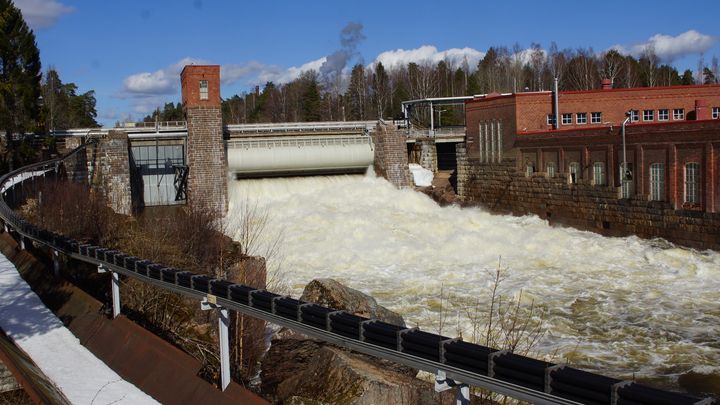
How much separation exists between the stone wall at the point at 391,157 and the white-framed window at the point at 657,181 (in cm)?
1507

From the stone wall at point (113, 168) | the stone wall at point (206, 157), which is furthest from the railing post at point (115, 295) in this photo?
the stone wall at point (206, 157)

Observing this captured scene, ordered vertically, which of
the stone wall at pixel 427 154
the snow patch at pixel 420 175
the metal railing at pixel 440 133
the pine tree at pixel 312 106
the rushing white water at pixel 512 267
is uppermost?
the pine tree at pixel 312 106

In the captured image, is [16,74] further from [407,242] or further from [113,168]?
[407,242]

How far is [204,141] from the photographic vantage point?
37.5 metres

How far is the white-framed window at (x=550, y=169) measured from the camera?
35.6 m

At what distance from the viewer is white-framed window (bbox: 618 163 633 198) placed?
101 ft

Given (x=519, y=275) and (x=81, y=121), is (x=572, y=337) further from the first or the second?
(x=81, y=121)

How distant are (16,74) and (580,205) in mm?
30986

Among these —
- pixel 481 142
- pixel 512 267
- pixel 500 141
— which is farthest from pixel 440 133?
pixel 512 267

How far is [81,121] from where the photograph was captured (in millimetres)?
96938

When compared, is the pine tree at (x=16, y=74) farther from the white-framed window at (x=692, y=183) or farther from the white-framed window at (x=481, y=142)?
the white-framed window at (x=692, y=183)

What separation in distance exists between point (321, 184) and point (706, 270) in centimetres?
2062

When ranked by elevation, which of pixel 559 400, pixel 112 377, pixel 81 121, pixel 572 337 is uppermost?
pixel 81 121

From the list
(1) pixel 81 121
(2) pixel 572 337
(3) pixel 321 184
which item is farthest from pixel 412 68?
(2) pixel 572 337
